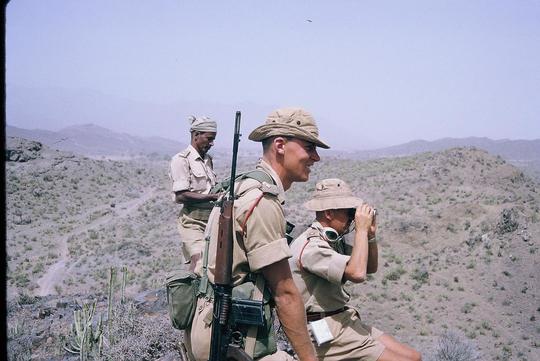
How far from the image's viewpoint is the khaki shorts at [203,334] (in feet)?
7.90

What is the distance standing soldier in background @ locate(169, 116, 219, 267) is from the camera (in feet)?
15.4

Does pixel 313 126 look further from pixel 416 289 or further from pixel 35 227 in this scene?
pixel 35 227

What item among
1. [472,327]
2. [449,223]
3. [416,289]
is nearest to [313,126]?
[472,327]

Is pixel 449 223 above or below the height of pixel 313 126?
below

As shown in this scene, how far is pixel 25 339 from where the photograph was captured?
23.0ft

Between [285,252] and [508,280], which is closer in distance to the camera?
[285,252]

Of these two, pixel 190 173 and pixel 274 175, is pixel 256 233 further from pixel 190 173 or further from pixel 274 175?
pixel 190 173

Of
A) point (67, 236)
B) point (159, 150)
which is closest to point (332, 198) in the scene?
point (67, 236)

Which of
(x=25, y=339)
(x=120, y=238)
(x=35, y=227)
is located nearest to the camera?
(x=25, y=339)

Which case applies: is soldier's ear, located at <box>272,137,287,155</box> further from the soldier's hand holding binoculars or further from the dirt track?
the dirt track

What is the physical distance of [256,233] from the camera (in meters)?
2.28

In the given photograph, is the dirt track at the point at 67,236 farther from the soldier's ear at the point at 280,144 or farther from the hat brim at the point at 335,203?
the soldier's ear at the point at 280,144

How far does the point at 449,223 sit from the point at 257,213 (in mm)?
18412

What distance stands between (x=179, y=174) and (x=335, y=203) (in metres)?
2.23
